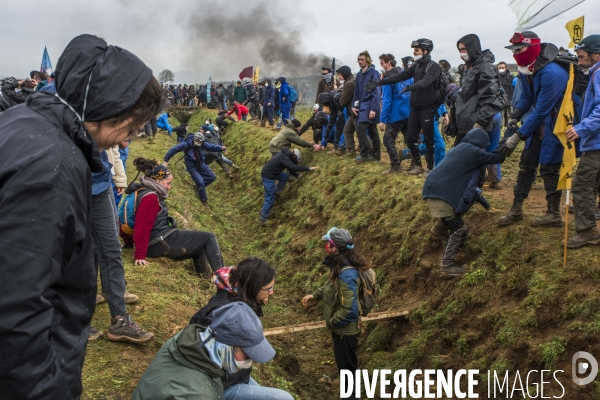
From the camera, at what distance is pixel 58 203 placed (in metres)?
1.63

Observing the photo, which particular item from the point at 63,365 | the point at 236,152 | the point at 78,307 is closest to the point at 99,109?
the point at 78,307

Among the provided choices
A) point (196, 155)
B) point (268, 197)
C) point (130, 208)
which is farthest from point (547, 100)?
point (196, 155)

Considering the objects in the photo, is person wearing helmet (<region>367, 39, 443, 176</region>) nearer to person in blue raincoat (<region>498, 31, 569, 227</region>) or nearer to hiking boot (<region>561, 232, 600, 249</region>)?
person in blue raincoat (<region>498, 31, 569, 227</region>)

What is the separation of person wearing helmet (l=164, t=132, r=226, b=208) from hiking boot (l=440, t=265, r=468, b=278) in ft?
28.2

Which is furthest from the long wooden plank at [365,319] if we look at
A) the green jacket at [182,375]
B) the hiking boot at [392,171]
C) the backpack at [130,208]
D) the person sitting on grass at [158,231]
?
the hiking boot at [392,171]

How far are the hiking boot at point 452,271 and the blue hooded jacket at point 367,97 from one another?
537cm

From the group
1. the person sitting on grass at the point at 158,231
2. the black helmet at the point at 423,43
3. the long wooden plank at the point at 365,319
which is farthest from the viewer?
the black helmet at the point at 423,43

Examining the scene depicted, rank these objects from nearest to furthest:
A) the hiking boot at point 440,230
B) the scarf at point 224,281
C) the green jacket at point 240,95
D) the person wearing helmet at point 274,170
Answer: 1. the scarf at point 224,281
2. the hiking boot at point 440,230
3. the person wearing helmet at point 274,170
4. the green jacket at point 240,95

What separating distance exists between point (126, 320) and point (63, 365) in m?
3.18

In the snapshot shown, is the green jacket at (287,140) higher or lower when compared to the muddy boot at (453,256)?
higher

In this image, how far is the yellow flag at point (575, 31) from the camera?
600 cm

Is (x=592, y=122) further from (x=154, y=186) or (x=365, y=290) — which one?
(x=154, y=186)

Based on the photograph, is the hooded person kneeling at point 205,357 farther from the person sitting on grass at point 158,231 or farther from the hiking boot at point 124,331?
the person sitting on grass at point 158,231

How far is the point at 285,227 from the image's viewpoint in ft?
40.6
